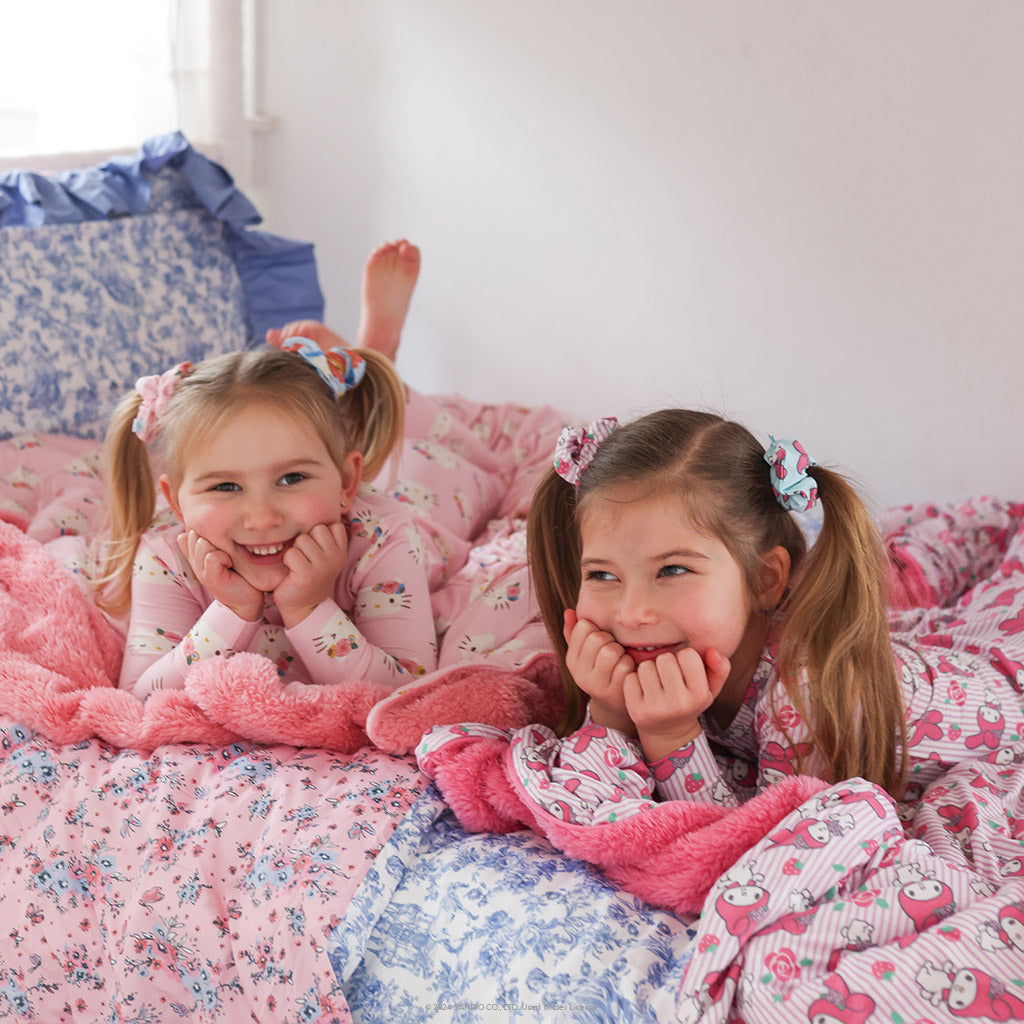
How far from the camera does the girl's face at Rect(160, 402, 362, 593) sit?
50.8 inches

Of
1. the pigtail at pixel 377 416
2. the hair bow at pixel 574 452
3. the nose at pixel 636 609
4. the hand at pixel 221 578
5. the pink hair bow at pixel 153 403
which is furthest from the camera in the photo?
the pigtail at pixel 377 416

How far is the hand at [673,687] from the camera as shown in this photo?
1.02 meters

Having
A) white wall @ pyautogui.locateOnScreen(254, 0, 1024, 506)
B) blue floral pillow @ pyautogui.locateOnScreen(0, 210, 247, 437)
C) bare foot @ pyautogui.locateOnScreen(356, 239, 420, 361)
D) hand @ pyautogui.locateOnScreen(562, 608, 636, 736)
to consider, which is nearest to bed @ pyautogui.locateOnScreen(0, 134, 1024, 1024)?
hand @ pyautogui.locateOnScreen(562, 608, 636, 736)

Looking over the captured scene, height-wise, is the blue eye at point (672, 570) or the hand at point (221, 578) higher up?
the blue eye at point (672, 570)

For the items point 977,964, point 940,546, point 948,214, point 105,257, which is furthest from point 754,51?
point 977,964

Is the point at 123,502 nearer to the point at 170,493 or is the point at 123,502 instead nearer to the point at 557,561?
the point at 170,493

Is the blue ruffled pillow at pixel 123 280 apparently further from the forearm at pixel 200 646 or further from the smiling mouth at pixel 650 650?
the smiling mouth at pixel 650 650

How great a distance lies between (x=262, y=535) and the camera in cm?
129

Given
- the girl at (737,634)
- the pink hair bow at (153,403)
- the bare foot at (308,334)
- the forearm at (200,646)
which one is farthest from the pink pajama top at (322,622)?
the bare foot at (308,334)

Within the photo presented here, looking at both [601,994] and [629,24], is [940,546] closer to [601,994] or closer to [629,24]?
[601,994]

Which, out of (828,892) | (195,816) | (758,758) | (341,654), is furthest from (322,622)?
(828,892)

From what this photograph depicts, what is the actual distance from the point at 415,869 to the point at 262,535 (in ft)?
1.40

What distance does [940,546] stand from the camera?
1597 millimetres

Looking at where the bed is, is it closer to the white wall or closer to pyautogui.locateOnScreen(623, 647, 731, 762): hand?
pyautogui.locateOnScreen(623, 647, 731, 762): hand
